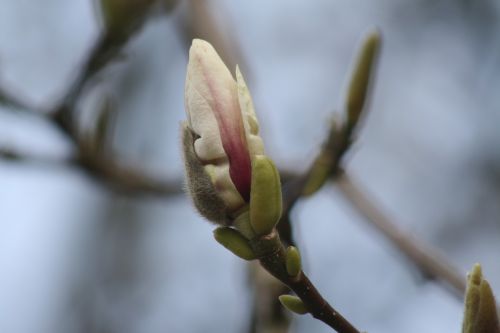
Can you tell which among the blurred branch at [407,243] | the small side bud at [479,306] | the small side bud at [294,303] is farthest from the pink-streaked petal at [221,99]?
the blurred branch at [407,243]

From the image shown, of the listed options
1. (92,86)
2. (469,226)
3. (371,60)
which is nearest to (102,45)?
(92,86)

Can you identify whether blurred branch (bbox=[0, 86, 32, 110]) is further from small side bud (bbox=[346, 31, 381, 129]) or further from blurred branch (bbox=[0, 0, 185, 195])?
small side bud (bbox=[346, 31, 381, 129])

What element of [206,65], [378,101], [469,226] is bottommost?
[469,226]

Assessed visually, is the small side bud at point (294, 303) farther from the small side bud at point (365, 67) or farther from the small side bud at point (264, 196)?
the small side bud at point (365, 67)

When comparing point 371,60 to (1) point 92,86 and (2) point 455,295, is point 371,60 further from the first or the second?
(1) point 92,86

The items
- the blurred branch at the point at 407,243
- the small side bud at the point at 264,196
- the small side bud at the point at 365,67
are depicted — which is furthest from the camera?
the blurred branch at the point at 407,243

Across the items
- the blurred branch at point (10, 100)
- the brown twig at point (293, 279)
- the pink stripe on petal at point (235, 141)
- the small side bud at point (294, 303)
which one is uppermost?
the pink stripe on petal at point (235, 141)
